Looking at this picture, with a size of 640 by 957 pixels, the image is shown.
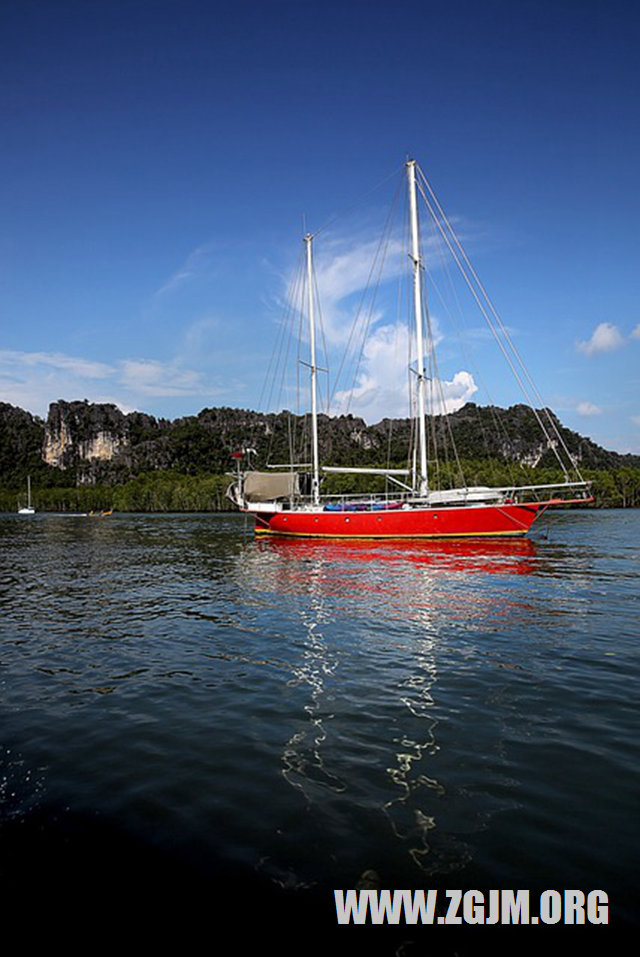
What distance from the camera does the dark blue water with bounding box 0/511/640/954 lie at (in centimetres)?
464

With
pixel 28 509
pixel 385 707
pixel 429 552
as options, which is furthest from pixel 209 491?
pixel 385 707

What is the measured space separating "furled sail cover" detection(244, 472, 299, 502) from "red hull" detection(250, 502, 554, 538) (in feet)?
22.1

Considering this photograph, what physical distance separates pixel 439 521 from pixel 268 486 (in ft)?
53.2

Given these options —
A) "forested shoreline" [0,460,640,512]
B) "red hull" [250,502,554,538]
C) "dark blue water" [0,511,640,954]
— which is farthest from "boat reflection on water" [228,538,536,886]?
"forested shoreline" [0,460,640,512]

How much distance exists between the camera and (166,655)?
12.2 m

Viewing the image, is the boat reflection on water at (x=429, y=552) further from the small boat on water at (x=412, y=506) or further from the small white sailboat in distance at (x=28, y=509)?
the small white sailboat in distance at (x=28, y=509)

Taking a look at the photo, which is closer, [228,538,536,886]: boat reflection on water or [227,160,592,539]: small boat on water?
[228,538,536,886]: boat reflection on water

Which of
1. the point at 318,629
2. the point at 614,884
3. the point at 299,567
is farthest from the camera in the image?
the point at 299,567

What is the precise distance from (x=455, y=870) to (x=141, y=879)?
2.57 m

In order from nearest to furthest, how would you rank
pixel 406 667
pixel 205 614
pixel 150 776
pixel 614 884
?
pixel 614 884 < pixel 150 776 < pixel 406 667 < pixel 205 614

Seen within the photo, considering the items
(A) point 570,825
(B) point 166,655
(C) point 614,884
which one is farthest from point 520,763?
(B) point 166,655

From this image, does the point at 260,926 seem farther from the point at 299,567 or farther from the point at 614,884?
the point at 299,567

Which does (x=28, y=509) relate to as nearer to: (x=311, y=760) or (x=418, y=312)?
(x=418, y=312)

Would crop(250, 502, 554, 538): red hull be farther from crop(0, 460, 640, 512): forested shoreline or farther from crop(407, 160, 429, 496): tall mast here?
crop(0, 460, 640, 512): forested shoreline
